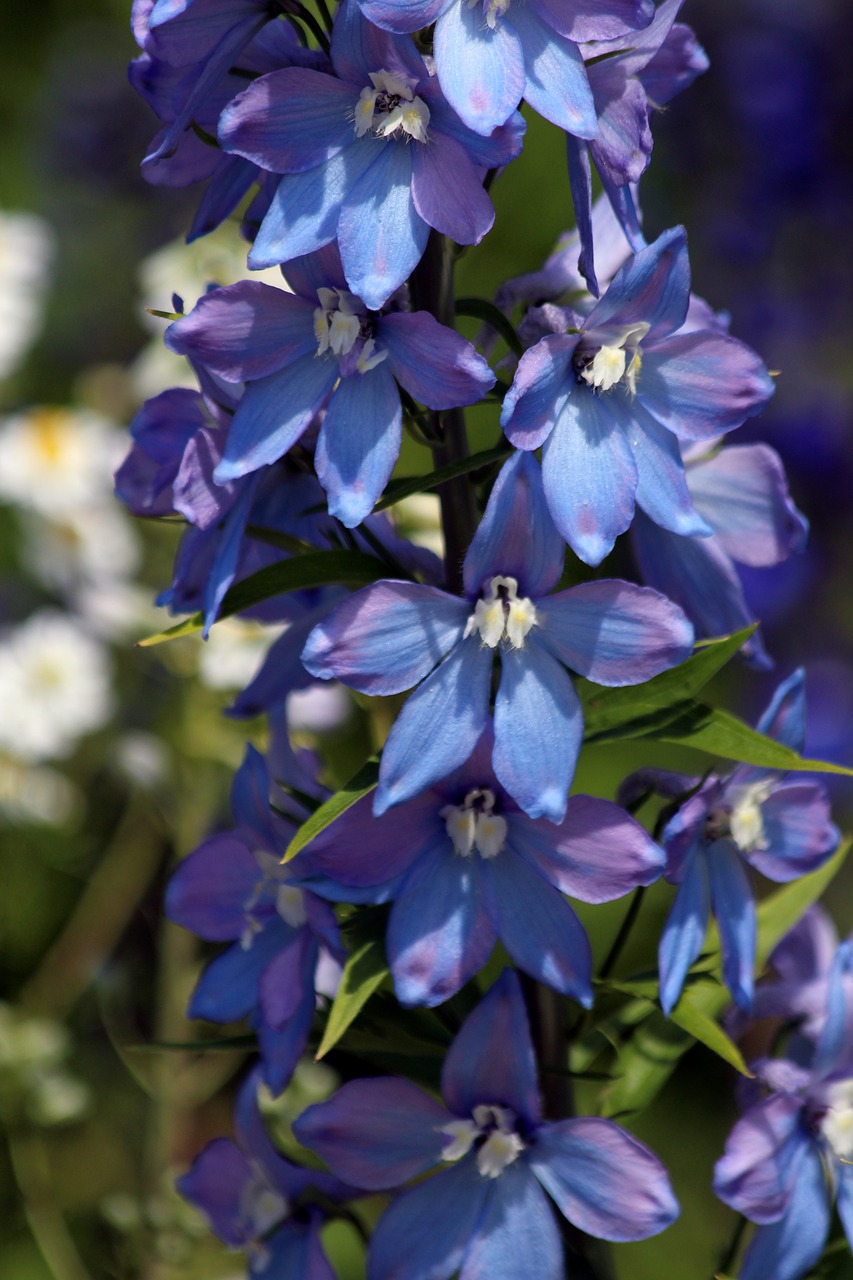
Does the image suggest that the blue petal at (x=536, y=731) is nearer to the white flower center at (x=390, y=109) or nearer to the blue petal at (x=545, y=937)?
the blue petal at (x=545, y=937)

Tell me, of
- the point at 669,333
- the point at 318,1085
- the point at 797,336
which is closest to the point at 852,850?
the point at 797,336

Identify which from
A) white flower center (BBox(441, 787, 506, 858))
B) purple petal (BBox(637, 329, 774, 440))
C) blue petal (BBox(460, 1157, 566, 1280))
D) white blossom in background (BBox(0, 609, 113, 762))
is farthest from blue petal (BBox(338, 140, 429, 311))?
white blossom in background (BBox(0, 609, 113, 762))

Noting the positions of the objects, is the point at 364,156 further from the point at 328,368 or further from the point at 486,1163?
the point at 486,1163

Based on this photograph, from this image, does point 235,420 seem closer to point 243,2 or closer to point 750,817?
point 243,2

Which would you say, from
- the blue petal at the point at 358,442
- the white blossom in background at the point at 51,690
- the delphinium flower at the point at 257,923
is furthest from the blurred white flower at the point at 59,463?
the blue petal at the point at 358,442

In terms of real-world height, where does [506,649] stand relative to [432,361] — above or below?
below

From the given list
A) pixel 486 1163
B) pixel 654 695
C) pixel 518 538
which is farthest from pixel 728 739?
pixel 486 1163
